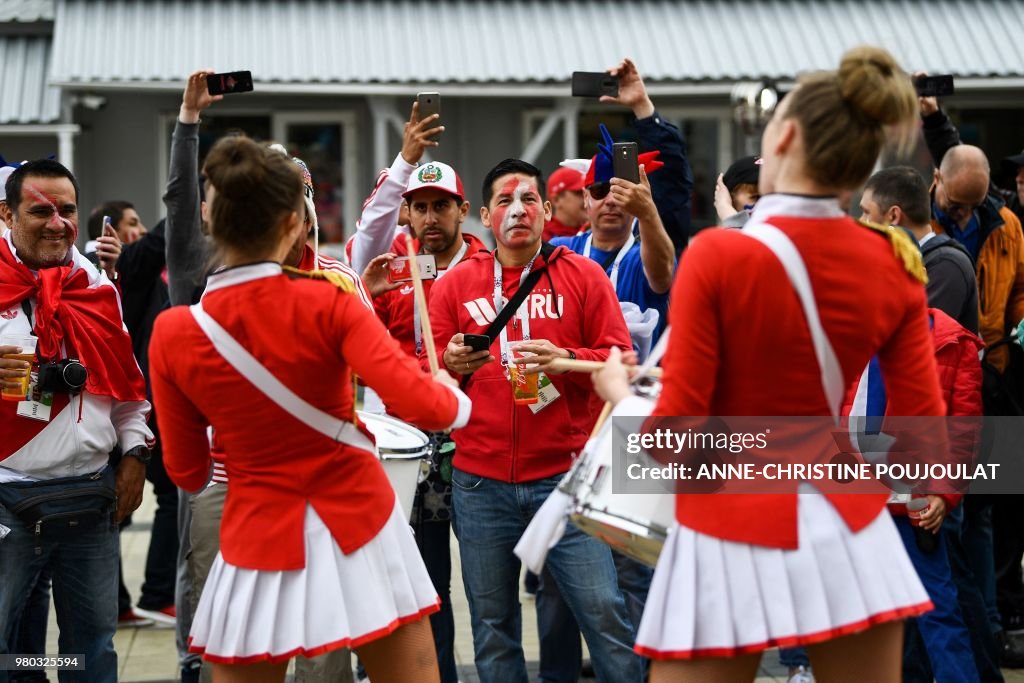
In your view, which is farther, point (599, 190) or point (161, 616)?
point (161, 616)

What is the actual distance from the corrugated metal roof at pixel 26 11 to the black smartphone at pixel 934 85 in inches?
416

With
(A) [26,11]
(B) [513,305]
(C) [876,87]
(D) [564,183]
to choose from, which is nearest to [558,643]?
(B) [513,305]

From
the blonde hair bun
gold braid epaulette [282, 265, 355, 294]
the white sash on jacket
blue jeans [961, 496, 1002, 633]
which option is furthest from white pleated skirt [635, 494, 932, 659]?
blue jeans [961, 496, 1002, 633]

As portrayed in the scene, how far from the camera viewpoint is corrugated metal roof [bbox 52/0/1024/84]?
1284 cm

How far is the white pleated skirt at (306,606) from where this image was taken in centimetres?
311

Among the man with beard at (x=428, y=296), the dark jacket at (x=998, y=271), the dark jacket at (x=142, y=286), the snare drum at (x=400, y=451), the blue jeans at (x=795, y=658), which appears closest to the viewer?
the snare drum at (x=400, y=451)

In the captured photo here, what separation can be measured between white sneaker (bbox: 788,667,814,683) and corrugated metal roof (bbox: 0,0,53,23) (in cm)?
1140

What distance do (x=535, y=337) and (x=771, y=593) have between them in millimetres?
1787

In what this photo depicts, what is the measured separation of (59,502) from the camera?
13.7 feet

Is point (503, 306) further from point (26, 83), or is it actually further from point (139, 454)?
point (26, 83)

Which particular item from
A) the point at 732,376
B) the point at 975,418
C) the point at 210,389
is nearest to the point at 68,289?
the point at 210,389

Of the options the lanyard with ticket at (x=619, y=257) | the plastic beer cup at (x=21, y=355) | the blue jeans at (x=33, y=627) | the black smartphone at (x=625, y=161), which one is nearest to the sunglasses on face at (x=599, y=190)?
the lanyard with ticket at (x=619, y=257)

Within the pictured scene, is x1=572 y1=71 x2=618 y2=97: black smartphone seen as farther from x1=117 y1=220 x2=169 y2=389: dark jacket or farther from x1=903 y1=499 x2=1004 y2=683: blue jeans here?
x1=117 y1=220 x2=169 y2=389: dark jacket

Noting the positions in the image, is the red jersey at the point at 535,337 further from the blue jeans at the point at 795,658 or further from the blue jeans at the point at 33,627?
the blue jeans at the point at 33,627
